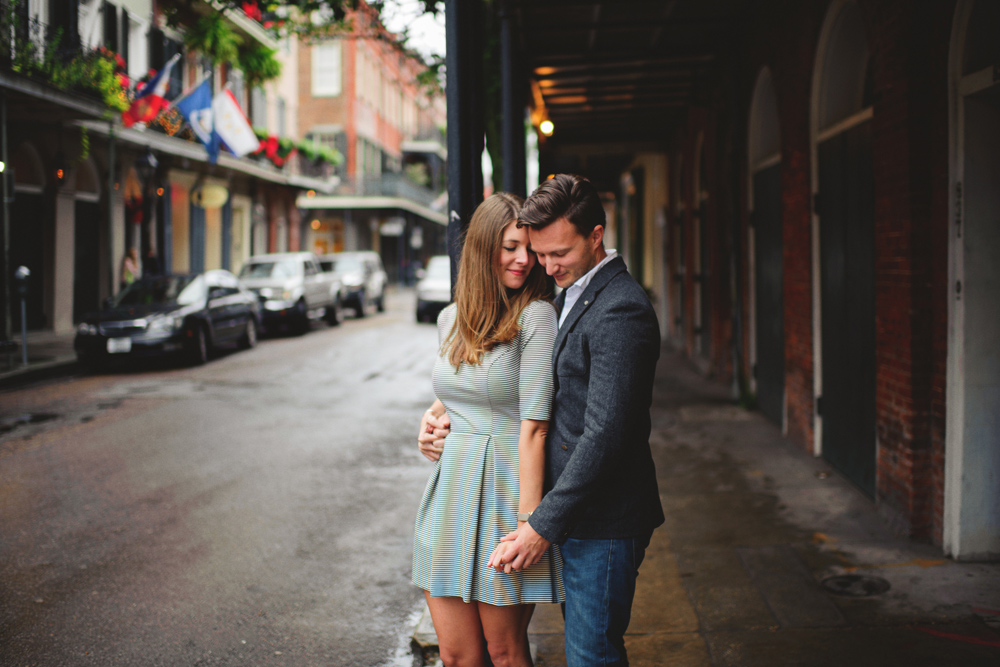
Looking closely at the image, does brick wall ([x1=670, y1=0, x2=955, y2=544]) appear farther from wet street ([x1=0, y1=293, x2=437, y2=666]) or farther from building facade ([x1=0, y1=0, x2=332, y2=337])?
building facade ([x1=0, y1=0, x2=332, y2=337])

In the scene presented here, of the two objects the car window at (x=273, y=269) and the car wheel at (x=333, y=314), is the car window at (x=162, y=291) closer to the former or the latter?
the car window at (x=273, y=269)

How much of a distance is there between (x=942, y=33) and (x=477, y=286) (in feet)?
11.2

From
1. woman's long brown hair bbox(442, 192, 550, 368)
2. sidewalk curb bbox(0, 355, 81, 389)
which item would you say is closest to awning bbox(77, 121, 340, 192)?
sidewalk curb bbox(0, 355, 81, 389)

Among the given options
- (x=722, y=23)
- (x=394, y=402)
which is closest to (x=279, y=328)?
(x=394, y=402)

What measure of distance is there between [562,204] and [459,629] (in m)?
1.26

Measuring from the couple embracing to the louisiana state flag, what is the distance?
16.6 m

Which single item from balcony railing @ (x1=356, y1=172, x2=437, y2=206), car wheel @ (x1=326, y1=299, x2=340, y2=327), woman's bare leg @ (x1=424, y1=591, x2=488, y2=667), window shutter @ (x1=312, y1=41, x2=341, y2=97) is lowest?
woman's bare leg @ (x1=424, y1=591, x2=488, y2=667)

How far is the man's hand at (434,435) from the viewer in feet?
8.45

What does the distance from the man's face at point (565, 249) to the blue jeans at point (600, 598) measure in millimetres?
716

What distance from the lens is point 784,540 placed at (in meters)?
4.88

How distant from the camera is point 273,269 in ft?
65.9

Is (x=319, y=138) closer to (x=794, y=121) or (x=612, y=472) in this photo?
(x=794, y=121)

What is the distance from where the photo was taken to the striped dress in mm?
2342

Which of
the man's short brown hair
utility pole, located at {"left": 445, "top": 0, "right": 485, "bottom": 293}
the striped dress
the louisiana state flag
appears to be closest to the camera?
the man's short brown hair
